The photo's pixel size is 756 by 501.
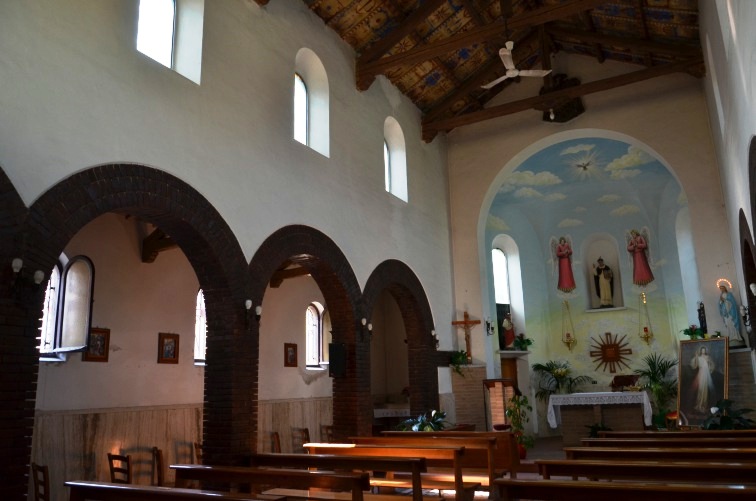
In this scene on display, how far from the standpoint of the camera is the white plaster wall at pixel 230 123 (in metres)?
5.98

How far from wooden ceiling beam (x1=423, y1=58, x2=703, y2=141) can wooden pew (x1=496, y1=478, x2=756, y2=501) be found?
33.3ft

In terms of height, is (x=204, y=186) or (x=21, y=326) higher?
(x=204, y=186)

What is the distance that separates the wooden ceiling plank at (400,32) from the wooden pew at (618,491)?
351 inches

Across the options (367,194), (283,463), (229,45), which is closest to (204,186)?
(229,45)

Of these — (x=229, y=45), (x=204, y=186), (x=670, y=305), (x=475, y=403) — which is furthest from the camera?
(x=670, y=305)

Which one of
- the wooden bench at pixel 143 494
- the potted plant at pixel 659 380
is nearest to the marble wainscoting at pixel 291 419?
the wooden bench at pixel 143 494

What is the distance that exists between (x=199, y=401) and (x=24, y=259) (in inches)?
238

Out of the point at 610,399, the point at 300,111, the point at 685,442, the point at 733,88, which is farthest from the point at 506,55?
the point at 610,399

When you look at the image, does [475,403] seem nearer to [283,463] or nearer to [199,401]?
[199,401]

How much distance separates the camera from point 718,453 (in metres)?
6.07

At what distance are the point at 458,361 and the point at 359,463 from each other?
7901 mm

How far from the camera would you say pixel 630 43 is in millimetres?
12531

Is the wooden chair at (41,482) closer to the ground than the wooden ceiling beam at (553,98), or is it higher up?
closer to the ground

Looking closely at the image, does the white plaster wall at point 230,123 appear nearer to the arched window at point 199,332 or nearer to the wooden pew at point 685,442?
the arched window at point 199,332
